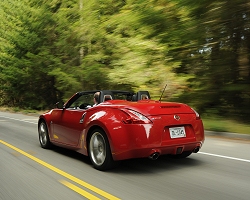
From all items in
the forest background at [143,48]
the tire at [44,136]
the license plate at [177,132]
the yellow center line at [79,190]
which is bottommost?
the yellow center line at [79,190]

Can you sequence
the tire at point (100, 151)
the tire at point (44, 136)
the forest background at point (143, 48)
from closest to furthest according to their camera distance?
1. the tire at point (100, 151)
2. the tire at point (44, 136)
3. the forest background at point (143, 48)

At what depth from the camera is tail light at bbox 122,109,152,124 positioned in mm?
4867

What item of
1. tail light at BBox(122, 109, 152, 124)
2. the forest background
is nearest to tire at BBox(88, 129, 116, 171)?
tail light at BBox(122, 109, 152, 124)

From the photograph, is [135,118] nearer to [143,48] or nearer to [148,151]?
[148,151]

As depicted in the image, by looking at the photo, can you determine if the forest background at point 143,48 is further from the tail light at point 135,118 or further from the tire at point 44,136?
the tail light at point 135,118

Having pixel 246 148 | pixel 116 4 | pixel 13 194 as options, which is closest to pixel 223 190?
pixel 13 194

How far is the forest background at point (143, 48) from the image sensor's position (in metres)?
11.9

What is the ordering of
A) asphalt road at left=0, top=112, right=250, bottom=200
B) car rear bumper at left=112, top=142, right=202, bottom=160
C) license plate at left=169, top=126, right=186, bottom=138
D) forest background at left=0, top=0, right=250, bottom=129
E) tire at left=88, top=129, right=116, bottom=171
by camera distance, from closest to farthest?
asphalt road at left=0, top=112, right=250, bottom=200 < car rear bumper at left=112, top=142, right=202, bottom=160 < license plate at left=169, top=126, right=186, bottom=138 < tire at left=88, top=129, right=116, bottom=171 < forest background at left=0, top=0, right=250, bottom=129

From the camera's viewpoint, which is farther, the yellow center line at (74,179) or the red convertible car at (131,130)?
the red convertible car at (131,130)

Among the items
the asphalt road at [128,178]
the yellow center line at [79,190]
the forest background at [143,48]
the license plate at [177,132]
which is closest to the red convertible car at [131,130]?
the license plate at [177,132]

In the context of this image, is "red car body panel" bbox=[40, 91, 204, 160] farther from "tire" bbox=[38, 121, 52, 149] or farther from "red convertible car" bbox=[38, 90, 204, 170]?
"tire" bbox=[38, 121, 52, 149]

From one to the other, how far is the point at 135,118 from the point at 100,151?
957mm

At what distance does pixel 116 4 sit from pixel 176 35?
10650 mm

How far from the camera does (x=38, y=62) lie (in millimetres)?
27703
